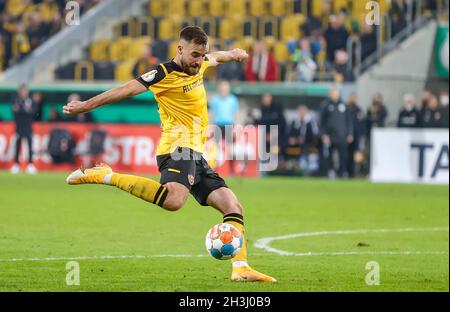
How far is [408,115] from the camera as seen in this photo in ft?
83.6

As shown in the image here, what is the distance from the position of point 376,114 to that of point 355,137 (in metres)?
0.75

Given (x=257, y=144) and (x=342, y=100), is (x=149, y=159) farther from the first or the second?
(x=342, y=100)

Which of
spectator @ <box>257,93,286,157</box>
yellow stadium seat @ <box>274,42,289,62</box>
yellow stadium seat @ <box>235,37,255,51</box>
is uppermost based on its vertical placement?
yellow stadium seat @ <box>235,37,255,51</box>

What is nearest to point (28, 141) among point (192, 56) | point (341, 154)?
point (341, 154)

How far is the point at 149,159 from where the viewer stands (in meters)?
26.7

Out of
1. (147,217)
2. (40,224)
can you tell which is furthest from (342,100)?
(40,224)

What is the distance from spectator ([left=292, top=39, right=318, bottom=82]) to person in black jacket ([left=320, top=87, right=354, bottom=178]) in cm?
176

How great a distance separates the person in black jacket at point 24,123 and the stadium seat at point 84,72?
442 cm

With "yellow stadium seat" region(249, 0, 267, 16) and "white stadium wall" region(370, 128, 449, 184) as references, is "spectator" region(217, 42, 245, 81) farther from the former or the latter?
"white stadium wall" region(370, 128, 449, 184)

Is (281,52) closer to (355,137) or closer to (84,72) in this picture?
(355,137)

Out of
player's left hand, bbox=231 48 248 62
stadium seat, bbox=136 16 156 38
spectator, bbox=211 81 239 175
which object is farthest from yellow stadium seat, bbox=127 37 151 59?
player's left hand, bbox=231 48 248 62

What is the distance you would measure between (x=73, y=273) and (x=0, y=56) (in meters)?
24.7

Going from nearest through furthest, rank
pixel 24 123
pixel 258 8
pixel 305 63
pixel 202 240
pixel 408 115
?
pixel 202 240
pixel 408 115
pixel 24 123
pixel 305 63
pixel 258 8

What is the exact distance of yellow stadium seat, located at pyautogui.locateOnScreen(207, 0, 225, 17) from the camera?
32938 mm
